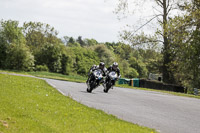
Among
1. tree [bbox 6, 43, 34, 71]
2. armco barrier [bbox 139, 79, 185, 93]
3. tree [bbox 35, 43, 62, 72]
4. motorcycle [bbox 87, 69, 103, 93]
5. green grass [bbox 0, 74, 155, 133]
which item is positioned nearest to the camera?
green grass [bbox 0, 74, 155, 133]

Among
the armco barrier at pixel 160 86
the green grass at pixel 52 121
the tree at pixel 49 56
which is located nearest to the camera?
the green grass at pixel 52 121

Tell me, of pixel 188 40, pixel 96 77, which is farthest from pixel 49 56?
pixel 96 77

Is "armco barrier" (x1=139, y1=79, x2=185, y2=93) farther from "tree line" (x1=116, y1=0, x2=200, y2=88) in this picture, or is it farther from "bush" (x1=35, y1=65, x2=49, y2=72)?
"bush" (x1=35, y1=65, x2=49, y2=72)

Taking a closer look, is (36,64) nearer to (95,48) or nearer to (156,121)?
(95,48)

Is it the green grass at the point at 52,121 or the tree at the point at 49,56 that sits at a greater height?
the tree at the point at 49,56

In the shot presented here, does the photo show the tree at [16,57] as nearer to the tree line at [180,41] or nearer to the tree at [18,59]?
the tree at [18,59]

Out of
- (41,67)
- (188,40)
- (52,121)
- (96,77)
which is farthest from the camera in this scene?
(41,67)

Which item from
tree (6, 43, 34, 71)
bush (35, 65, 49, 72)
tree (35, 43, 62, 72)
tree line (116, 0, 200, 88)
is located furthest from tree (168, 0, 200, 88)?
Answer: tree (35, 43, 62, 72)

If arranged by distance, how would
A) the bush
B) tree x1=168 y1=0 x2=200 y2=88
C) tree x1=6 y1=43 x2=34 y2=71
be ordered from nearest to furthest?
tree x1=168 y1=0 x2=200 y2=88
tree x1=6 y1=43 x2=34 y2=71
the bush

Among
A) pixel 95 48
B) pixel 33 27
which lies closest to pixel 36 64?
pixel 33 27

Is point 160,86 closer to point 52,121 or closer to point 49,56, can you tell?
point 52,121

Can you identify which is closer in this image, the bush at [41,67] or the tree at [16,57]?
the tree at [16,57]

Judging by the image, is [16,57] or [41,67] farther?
[41,67]

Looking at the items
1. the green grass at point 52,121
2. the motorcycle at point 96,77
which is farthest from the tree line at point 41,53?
the green grass at point 52,121
